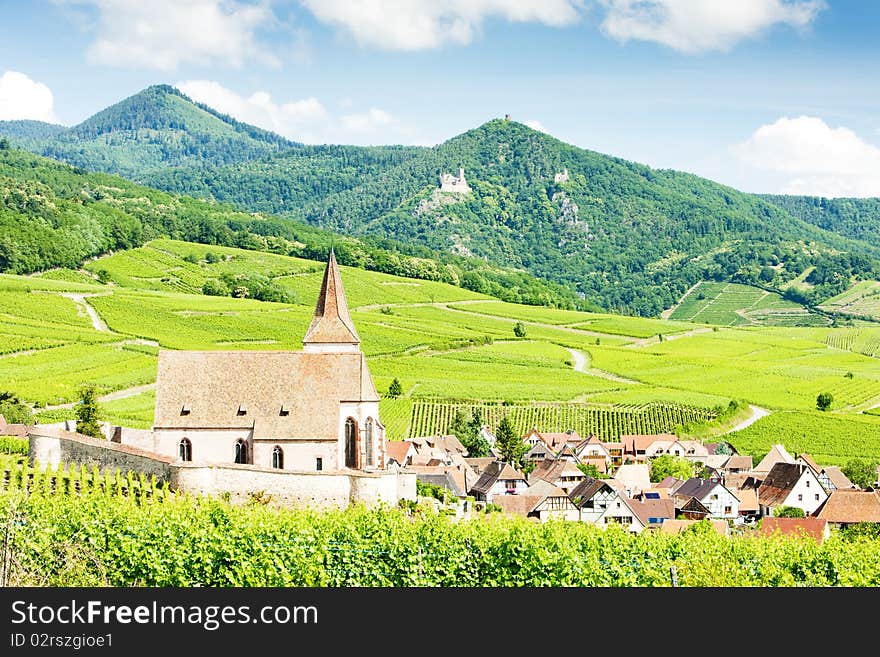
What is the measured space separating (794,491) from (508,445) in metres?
21.3

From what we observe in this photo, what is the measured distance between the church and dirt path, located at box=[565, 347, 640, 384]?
6305 cm

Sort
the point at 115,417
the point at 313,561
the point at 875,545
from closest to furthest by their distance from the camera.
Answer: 1. the point at 313,561
2. the point at 875,545
3. the point at 115,417

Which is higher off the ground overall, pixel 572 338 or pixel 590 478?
pixel 572 338

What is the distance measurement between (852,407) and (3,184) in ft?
402

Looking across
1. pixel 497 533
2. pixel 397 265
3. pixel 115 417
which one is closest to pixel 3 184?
pixel 397 265

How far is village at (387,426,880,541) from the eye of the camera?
184ft

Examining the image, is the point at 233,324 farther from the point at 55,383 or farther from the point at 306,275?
the point at 306,275

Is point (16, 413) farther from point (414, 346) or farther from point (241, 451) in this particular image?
point (414, 346)

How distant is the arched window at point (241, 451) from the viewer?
45.8 meters

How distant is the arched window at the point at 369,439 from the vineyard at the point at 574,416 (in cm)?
3479

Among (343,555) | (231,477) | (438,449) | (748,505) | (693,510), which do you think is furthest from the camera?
(438,449)

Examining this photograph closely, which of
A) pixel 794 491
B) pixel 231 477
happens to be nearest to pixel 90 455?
pixel 231 477

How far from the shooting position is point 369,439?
155 ft

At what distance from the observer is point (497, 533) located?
29.1 m
